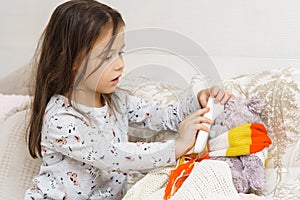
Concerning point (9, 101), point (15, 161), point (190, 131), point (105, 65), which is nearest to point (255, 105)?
point (190, 131)

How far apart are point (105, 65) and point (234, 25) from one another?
57cm

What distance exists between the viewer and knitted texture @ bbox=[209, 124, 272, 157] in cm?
110

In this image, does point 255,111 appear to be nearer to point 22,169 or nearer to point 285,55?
point 285,55

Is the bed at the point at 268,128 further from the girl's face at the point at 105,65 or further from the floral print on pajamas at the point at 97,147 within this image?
the girl's face at the point at 105,65

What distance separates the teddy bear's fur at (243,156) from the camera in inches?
42.5

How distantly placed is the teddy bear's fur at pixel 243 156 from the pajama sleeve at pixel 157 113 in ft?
0.26

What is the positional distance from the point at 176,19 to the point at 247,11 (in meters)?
0.21

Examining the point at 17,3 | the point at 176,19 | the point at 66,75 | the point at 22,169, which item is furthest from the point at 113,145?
the point at 17,3

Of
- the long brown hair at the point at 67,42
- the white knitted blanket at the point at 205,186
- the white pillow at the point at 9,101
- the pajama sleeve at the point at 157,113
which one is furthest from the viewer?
the white pillow at the point at 9,101

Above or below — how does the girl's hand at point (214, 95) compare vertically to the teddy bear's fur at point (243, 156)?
above

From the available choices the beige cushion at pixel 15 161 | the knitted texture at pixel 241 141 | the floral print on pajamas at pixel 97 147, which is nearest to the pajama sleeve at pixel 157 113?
the floral print on pajamas at pixel 97 147

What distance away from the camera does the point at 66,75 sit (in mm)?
1115

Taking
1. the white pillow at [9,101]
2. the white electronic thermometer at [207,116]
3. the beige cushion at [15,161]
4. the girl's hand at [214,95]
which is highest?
A: the girl's hand at [214,95]

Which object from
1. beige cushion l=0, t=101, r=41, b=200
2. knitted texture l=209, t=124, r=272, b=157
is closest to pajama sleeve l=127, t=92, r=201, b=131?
knitted texture l=209, t=124, r=272, b=157
